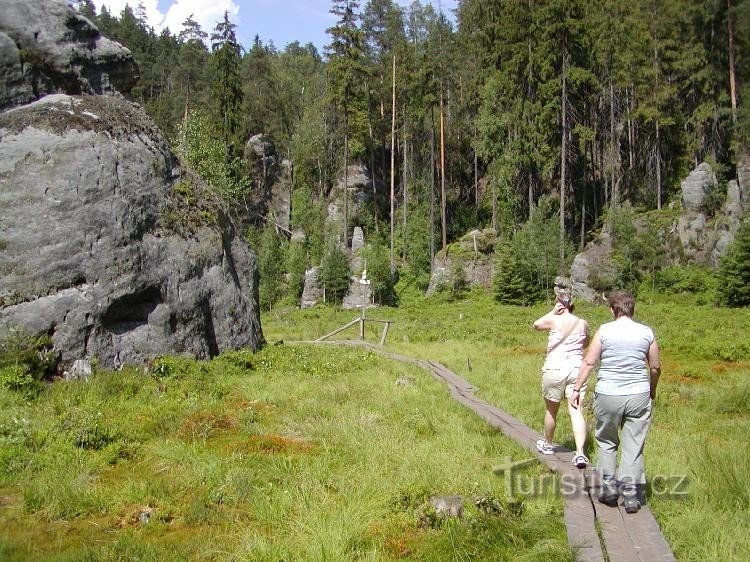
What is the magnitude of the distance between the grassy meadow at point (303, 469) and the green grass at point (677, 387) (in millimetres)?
33

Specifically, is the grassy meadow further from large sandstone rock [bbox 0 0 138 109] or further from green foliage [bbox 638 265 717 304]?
green foliage [bbox 638 265 717 304]

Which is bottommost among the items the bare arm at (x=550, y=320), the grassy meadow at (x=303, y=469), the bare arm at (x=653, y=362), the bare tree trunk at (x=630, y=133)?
the grassy meadow at (x=303, y=469)

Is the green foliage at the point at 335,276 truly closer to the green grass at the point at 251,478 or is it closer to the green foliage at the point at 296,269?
the green foliage at the point at 296,269

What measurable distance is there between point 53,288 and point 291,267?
42.2 meters

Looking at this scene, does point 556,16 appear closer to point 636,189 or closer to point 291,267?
point 636,189

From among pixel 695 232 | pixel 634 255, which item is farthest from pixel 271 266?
pixel 695 232

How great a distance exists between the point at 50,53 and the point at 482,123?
38.8m

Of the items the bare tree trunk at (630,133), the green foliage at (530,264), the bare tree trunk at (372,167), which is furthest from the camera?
the bare tree trunk at (372,167)

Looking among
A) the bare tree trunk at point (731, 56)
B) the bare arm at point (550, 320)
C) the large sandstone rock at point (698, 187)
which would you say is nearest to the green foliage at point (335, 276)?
the large sandstone rock at point (698, 187)

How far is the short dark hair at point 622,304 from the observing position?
6047mm

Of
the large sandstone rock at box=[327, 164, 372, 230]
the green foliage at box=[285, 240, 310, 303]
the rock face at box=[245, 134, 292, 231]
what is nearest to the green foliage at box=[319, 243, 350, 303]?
the green foliage at box=[285, 240, 310, 303]

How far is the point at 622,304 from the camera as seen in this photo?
609 centimetres

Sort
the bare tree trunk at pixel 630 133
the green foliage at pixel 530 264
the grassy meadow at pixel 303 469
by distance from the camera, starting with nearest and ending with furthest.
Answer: the grassy meadow at pixel 303 469 < the green foliage at pixel 530 264 < the bare tree trunk at pixel 630 133

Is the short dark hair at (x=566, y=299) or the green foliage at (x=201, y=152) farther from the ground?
the green foliage at (x=201, y=152)
